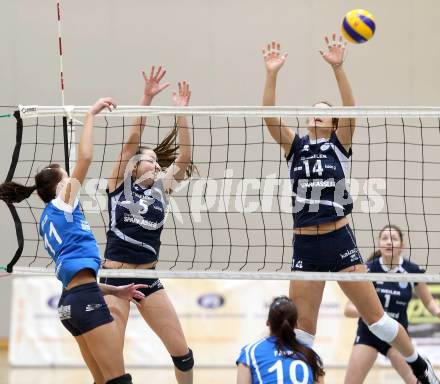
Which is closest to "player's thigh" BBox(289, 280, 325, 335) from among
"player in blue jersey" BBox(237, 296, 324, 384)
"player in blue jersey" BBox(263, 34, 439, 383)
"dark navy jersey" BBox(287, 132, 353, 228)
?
"player in blue jersey" BBox(263, 34, 439, 383)

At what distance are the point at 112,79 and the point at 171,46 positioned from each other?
1053 millimetres

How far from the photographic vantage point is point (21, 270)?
22.9 ft

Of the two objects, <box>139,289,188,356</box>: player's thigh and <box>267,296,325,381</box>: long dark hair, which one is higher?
<box>267,296,325,381</box>: long dark hair

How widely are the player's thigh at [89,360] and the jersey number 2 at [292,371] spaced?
1476 millimetres

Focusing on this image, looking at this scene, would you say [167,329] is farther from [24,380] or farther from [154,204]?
[24,380]

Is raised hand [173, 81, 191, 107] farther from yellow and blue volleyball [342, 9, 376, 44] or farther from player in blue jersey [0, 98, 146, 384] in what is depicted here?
player in blue jersey [0, 98, 146, 384]

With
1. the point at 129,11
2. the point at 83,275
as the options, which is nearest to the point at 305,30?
the point at 129,11

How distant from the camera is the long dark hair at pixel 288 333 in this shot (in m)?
4.90

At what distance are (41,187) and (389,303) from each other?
154 inches

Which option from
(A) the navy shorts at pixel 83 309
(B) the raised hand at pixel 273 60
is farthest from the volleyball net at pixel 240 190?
(A) the navy shorts at pixel 83 309

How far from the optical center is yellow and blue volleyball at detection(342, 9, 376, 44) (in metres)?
7.06

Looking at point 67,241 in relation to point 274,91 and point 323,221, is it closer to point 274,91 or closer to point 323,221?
point 323,221

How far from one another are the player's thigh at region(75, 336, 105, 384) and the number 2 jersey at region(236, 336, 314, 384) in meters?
1.25

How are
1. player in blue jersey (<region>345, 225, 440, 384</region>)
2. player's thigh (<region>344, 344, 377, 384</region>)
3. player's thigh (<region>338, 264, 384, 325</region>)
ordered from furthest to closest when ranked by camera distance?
player in blue jersey (<region>345, 225, 440, 384</region>)
player's thigh (<region>344, 344, 377, 384</region>)
player's thigh (<region>338, 264, 384, 325</region>)
